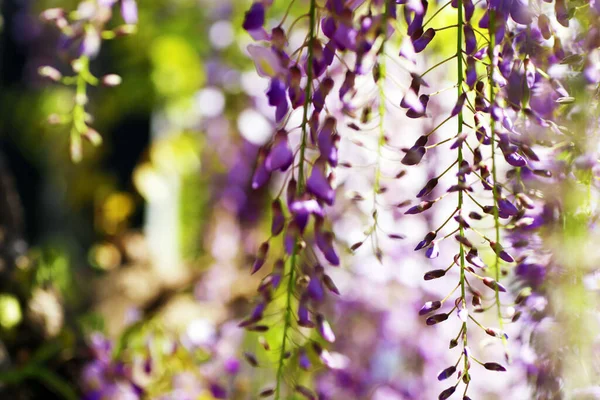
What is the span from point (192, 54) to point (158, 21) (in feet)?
0.92

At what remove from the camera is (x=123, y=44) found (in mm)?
3725

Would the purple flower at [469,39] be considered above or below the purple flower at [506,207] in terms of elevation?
above

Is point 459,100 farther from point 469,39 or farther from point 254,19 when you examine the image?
point 254,19

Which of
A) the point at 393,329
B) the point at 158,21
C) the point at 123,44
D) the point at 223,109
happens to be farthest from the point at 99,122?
the point at 393,329

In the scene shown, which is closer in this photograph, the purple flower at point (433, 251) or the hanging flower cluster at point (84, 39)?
the purple flower at point (433, 251)

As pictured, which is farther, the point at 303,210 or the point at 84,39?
the point at 84,39

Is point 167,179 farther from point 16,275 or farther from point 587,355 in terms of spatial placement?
point 587,355

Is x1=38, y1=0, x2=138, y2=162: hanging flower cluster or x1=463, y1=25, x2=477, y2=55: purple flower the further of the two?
x1=38, y1=0, x2=138, y2=162: hanging flower cluster

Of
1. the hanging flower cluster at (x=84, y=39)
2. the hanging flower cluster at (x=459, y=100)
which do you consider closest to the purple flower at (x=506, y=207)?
the hanging flower cluster at (x=459, y=100)

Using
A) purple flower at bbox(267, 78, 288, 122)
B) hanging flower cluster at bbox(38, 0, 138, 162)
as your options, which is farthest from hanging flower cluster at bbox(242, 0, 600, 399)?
hanging flower cluster at bbox(38, 0, 138, 162)

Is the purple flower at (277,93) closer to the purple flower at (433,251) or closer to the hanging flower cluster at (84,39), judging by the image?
the purple flower at (433,251)

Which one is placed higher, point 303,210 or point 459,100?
point 459,100

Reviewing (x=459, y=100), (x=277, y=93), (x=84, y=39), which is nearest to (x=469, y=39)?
(x=459, y=100)

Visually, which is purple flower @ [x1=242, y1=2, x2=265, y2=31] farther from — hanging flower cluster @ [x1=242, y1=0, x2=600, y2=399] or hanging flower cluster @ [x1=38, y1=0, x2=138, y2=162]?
hanging flower cluster @ [x1=38, y1=0, x2=138, y2=162]
